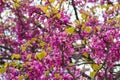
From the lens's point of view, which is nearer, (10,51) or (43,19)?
(43,19)

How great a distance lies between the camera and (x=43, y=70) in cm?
728

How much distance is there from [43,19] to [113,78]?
6.50 feet

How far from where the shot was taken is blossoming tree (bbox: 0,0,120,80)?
22.3ft

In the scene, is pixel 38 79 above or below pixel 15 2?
below

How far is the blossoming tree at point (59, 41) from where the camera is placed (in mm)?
6785

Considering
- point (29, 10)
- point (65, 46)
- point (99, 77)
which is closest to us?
point (65, 46)

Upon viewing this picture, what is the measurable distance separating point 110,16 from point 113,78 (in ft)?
5.99

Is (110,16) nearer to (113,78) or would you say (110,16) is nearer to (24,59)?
(113,78)

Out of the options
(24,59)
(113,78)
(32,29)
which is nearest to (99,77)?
(113,78)

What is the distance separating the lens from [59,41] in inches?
252

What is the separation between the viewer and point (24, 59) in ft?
27.4

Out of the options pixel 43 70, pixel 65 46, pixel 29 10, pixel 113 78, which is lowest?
pixel 113 78

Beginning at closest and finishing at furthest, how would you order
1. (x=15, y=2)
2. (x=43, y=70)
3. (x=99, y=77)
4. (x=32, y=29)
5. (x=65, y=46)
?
(x=65, y=46), (x=43, y=70), (x=99, y=77), (x=15, y=2), (x=32, y=29)

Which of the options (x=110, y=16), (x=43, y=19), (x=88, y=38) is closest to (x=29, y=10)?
(x=43, y=19)
